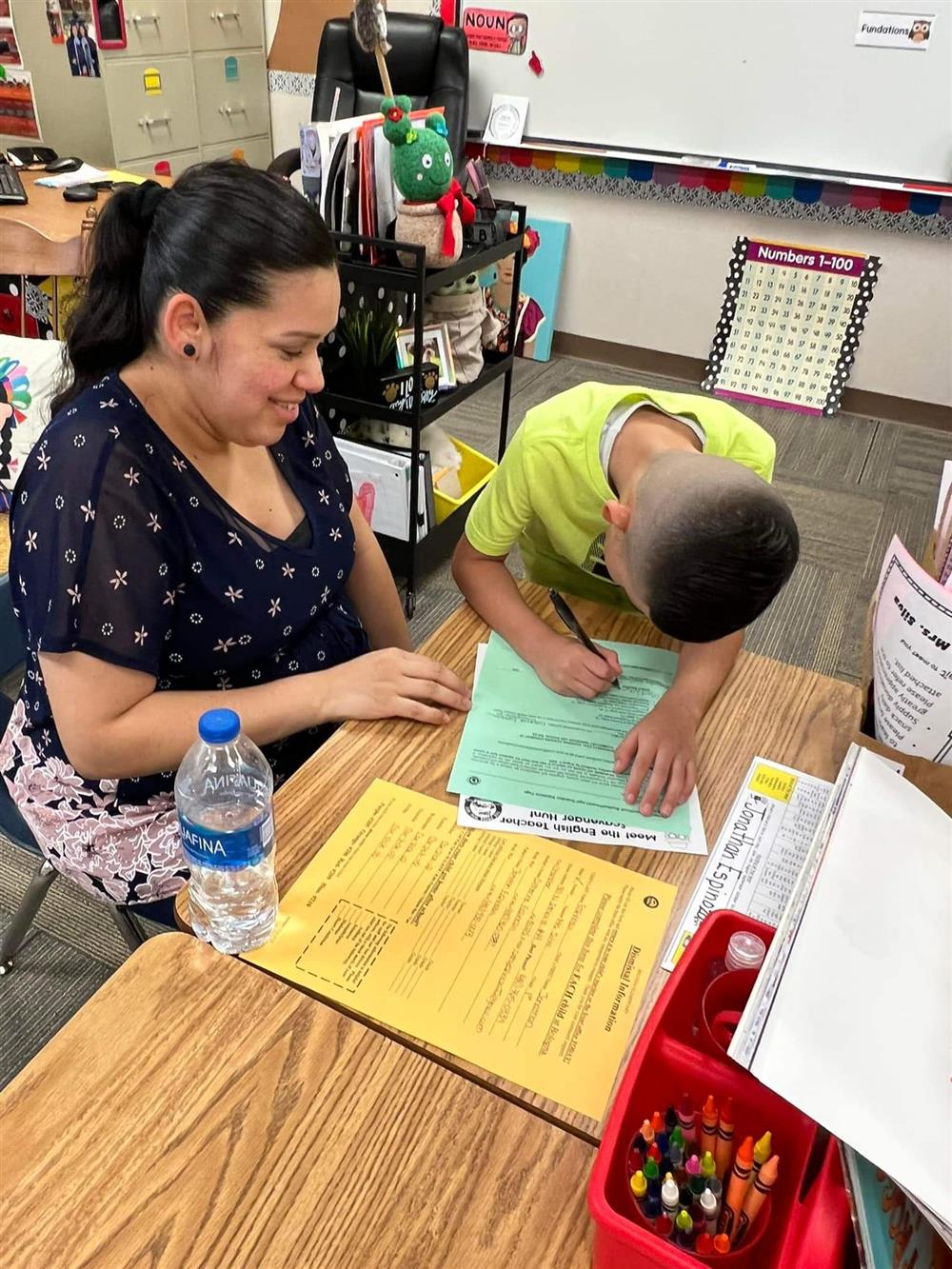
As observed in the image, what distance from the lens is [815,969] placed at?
0.51 m

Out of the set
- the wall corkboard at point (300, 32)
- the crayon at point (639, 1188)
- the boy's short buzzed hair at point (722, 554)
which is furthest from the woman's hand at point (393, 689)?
the wall corkboard at point (300, 32)

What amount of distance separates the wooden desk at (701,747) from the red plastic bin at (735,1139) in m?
0.09

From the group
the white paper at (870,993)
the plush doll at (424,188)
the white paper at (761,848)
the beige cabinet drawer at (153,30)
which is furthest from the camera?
the beige cabinet drawer at (153,30)

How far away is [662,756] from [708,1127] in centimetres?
40

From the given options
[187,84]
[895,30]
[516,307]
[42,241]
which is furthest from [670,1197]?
[187,84]

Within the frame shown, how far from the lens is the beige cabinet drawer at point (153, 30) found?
3395mm

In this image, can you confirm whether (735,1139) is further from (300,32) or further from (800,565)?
(300,32)

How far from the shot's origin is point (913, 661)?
0.73 meters

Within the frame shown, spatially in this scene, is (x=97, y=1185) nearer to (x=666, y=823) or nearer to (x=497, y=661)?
(x=666, y=823)

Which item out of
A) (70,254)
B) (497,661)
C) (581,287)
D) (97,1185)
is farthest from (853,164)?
(97,1185)

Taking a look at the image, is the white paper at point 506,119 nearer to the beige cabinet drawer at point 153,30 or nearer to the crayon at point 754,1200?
the beige cabinet drawer at point 153,30

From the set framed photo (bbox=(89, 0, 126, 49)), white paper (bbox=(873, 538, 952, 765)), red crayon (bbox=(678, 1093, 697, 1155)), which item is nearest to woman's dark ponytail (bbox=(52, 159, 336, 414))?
white paper (bbox=(873, 538, 952, 765))

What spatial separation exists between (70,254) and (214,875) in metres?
1.79

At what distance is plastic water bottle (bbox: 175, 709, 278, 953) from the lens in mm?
678
